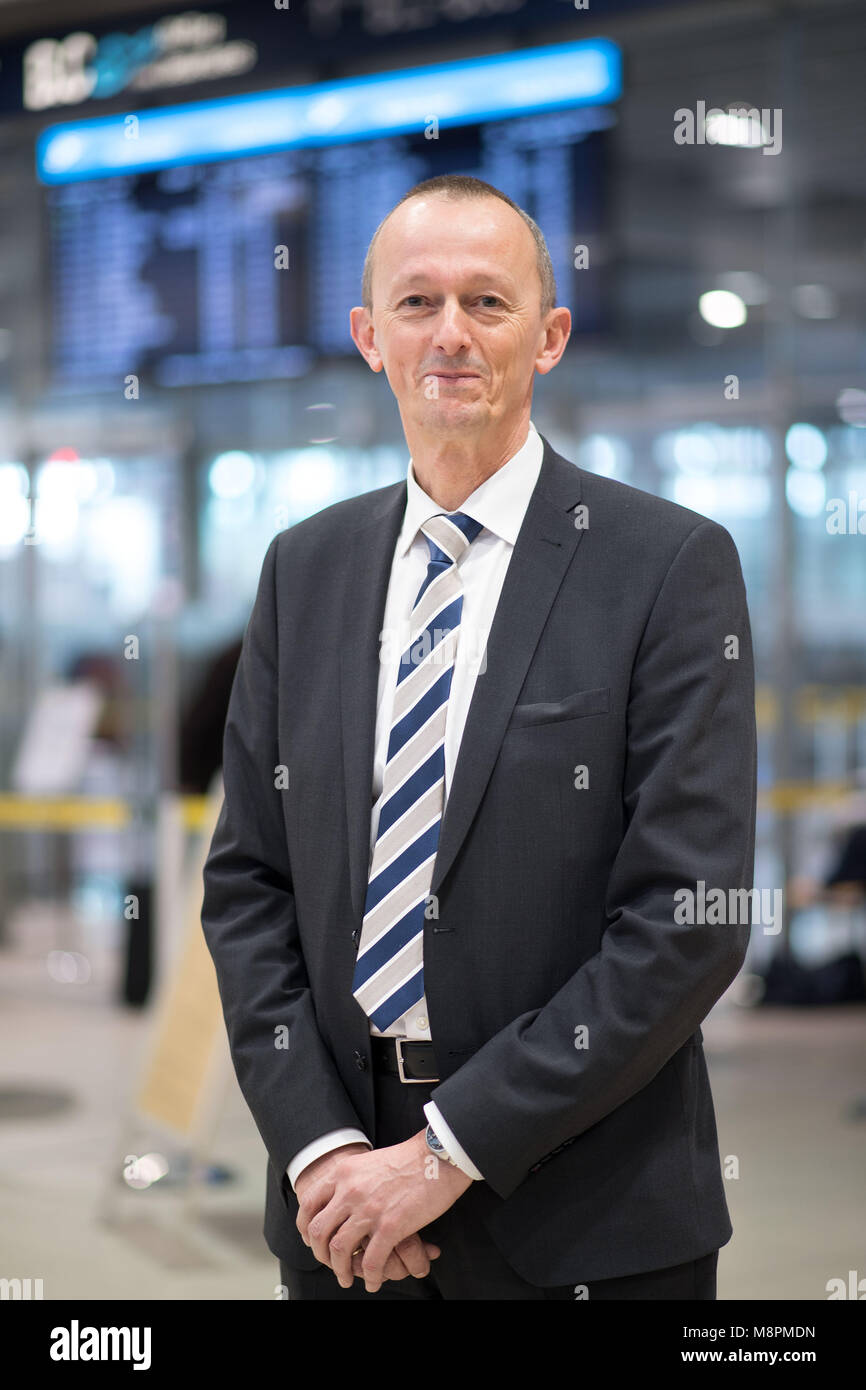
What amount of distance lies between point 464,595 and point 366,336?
0.34m

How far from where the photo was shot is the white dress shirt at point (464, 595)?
170 cm

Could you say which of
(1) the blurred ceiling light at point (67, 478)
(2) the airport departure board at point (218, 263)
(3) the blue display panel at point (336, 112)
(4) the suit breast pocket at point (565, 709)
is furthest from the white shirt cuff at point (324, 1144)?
(1) the blurred ceiling light at point (67, 478)

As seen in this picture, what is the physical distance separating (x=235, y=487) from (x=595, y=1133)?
661 cm

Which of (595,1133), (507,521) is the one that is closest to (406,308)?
(507,521)

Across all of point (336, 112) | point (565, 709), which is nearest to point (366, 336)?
point (565, 709)

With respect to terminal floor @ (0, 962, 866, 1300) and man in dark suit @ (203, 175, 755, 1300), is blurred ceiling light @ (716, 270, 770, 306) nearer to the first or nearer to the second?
terminal floor @ (0, 962, 866, 1300)

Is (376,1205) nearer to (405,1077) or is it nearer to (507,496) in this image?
(405,1077)

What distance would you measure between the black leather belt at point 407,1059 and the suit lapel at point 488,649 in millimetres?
148

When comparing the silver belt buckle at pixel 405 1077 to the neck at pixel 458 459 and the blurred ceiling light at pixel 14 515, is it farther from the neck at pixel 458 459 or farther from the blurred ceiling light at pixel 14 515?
the blurred ceiling light at pixel 14 515

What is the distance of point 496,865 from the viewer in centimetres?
166

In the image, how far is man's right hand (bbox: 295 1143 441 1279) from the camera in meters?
1.66

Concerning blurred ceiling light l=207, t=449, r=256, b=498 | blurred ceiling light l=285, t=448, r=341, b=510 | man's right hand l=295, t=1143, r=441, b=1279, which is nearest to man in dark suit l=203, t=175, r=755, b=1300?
man's right hand l=295, t=1143, r=441, b=1279

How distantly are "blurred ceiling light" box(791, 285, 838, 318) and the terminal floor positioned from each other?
309 centimetres
